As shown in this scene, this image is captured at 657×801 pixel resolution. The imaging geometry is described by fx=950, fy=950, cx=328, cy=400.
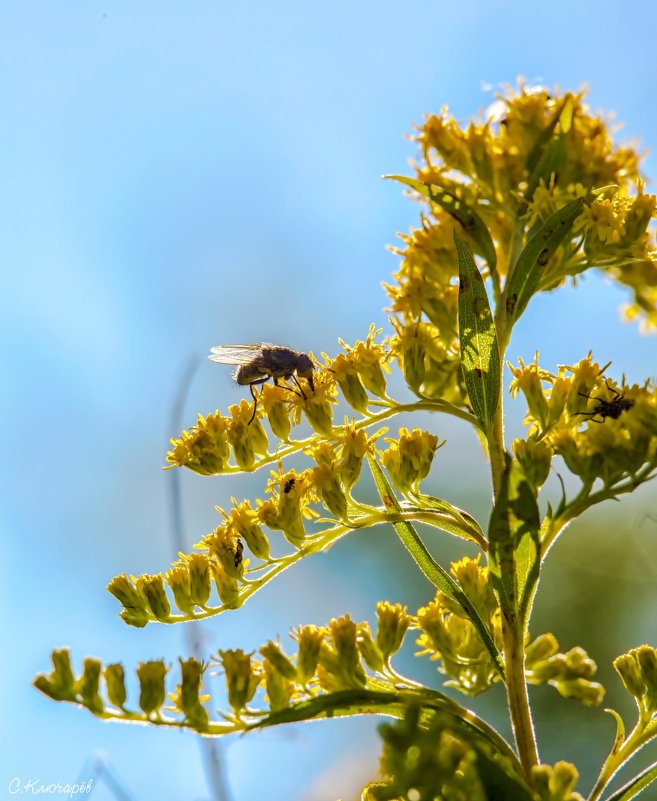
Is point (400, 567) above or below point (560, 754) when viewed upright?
above

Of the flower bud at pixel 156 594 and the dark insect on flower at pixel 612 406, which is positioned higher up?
the dark insect on flower at pixel 612 406

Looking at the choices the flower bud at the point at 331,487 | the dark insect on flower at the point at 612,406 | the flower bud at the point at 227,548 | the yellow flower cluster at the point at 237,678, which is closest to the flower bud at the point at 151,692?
the yellow flower cluster at the point at 237,678

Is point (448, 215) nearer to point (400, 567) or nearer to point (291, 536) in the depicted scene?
point (291, 536)

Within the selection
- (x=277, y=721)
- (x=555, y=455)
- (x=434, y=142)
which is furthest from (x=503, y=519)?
(x=434, y=142)

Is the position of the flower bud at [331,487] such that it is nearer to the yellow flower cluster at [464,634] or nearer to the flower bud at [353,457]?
the flower bud at [353,457]

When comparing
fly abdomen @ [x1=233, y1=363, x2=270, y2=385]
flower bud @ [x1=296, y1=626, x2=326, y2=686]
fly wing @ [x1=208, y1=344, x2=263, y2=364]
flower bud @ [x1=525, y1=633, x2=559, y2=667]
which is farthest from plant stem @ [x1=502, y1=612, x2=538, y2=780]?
fly wing @ [x1=208, y1=344, x2=263, y2=364]
